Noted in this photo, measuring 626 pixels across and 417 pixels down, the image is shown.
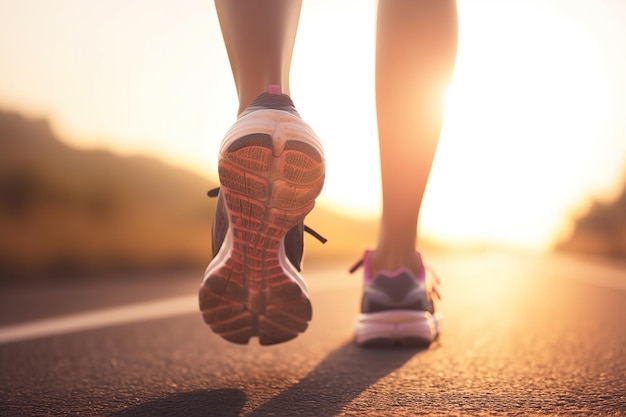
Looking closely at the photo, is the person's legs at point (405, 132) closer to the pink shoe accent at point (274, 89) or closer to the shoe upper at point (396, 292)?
the shoe upper at point (396, 292)

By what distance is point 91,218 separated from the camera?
8125 mm

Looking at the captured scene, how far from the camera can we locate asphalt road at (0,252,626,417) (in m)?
1.15

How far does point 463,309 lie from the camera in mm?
2945

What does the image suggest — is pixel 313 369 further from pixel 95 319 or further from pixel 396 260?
pixel 95 319

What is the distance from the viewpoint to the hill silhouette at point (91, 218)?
6492 mm

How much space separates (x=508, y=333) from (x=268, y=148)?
1237 millimetres

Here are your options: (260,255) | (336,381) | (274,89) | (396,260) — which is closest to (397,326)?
(396,260)

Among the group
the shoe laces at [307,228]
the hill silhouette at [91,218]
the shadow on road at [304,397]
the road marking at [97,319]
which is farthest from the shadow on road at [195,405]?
the hill silhouette at [91,218]

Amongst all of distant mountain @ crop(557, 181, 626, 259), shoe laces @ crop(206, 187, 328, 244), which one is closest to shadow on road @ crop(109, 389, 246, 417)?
shoe laces @ crop(206, 187, 328, 244)

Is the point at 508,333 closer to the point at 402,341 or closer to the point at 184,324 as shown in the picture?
the point at 402,341

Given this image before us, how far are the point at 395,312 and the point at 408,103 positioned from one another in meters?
0.59

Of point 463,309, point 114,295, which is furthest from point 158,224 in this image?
point 463,309

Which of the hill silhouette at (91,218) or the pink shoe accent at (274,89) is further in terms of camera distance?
the hill silhouette at (91,218)

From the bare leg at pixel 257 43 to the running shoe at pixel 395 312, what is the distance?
0.63 meters
